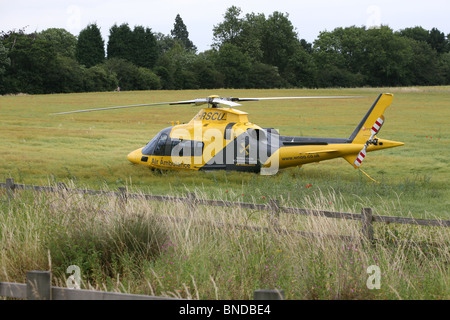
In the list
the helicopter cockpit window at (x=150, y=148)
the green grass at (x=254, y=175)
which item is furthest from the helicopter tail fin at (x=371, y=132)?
the helicopter cockpit window at (x=150, y=148)

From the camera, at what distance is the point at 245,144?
733 inches

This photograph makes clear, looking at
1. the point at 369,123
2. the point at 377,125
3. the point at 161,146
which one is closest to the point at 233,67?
the point at 161,146

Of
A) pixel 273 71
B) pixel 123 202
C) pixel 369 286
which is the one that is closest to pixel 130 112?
pixel 123 202

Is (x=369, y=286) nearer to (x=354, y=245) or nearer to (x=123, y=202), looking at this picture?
(x=354, y=245)

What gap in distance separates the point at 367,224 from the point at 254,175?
1009 centimetres

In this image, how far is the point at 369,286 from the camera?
7035 millimetres

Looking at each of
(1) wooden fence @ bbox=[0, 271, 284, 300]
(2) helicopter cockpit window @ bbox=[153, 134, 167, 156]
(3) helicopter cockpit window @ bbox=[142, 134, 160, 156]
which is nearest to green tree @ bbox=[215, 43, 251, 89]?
(3) helicopter cockpit window @ bbox=[142, 134, 160, 156]

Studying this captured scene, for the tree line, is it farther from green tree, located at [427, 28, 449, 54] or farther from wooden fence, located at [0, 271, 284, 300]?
wooden fence, located at [0, 271, 284, 300]

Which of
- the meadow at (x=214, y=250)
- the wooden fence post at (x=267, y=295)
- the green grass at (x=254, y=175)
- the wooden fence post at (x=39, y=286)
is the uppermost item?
the wooden fence post at (x=267, y=295)

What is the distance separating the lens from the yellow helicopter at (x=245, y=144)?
18.2m

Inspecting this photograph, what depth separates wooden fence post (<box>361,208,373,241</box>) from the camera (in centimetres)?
906

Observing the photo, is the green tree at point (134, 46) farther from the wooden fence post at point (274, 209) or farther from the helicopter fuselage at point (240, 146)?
the wooden fence post at point (274, 209)

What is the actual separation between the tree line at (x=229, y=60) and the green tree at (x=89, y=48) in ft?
0.67

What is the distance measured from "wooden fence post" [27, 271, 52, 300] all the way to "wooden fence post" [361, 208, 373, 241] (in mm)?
5472
